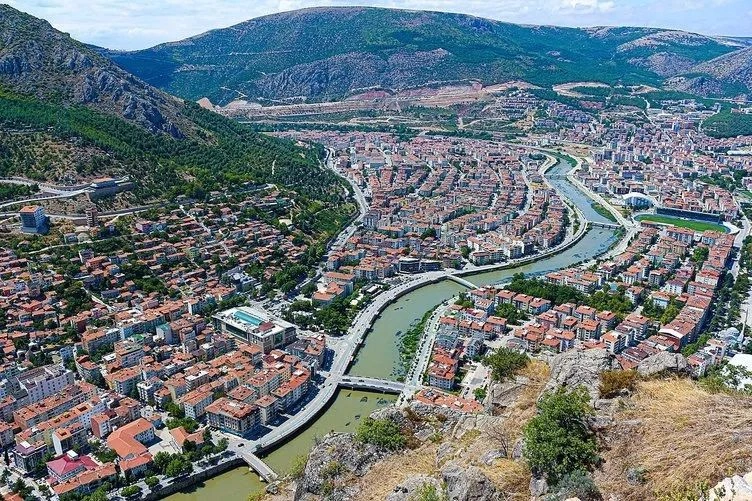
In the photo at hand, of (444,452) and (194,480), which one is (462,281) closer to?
(194,480)

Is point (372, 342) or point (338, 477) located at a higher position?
point (338, 477)

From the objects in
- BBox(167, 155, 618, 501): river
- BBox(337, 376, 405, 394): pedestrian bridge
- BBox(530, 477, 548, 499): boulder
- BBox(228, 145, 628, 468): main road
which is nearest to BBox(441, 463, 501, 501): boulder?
BBox(530, 477, 548, 499): boulder

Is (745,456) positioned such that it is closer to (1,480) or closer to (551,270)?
(1,480)

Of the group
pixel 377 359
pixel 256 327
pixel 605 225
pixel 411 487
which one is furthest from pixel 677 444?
pixel 605 225

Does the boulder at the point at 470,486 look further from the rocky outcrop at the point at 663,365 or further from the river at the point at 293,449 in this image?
the river at the point at 293,449

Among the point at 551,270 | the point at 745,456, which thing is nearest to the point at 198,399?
the point at 745,456

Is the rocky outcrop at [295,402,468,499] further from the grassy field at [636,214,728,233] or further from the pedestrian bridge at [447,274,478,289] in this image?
the grassy field at [636,214,728,233]

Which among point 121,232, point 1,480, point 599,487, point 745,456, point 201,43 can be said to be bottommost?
point 1,480
